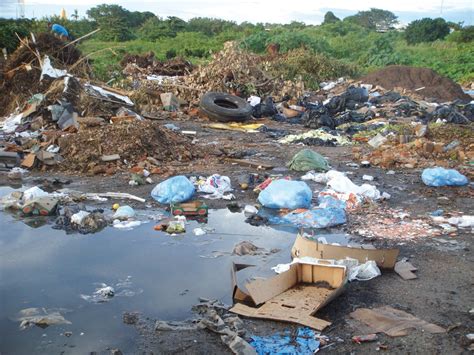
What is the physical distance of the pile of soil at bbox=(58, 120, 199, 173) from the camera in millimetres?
8164

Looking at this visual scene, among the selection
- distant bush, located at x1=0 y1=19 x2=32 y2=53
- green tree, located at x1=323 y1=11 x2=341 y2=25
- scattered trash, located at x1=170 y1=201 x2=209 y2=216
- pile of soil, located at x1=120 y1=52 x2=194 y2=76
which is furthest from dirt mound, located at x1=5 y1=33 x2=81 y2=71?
green tree, located at x1=323 y1=11 x2=341 y2=25

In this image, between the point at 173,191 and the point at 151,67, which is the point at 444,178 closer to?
the point at 173,191

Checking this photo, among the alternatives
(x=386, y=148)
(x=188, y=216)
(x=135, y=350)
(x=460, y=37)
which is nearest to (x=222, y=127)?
(x=386, y=148)

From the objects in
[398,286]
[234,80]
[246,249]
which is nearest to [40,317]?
[246,249]

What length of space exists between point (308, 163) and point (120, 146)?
2.91 m

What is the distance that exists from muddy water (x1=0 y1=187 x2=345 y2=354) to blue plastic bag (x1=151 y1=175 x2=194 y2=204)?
0.54 m

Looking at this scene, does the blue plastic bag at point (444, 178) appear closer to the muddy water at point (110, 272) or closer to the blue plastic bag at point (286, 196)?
the blue plastic bag at point (286, 196)

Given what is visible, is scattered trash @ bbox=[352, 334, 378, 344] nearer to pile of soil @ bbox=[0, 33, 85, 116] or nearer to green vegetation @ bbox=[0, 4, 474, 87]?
pile of soil @ bbox=[0, 33, 85, 116]

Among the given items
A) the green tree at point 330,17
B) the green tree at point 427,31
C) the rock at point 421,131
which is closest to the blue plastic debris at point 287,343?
the rock at point 421,131

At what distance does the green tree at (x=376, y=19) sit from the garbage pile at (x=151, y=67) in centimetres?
3121

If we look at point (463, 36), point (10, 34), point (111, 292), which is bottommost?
point (111, 292)

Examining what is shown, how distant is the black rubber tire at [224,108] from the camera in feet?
41.5

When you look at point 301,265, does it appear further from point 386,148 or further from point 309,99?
point 309,99

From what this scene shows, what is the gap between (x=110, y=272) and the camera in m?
4.68
